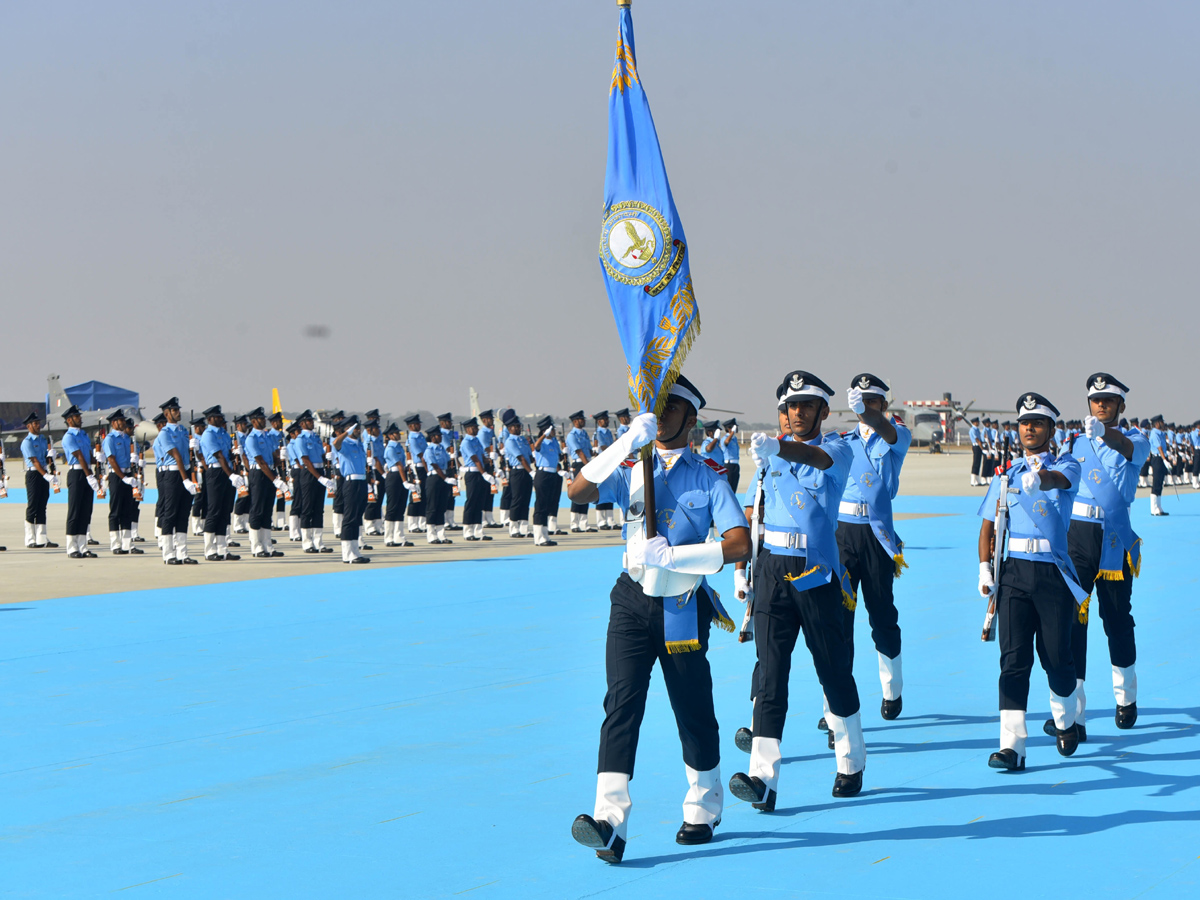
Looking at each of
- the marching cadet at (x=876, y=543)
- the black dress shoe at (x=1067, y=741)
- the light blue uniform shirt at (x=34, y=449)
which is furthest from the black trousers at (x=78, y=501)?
the black dress shoe at (x=1067, y=741)

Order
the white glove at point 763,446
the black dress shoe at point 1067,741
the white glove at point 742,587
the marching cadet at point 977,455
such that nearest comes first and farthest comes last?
the white glove at point 763,446 → the white glove at point 742,587 → the black dress shoe at point 1067,741 → the marching cadet at point 977,455

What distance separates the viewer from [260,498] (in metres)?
18.3

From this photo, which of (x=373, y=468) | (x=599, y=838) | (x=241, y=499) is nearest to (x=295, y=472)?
(x=241, y=499)

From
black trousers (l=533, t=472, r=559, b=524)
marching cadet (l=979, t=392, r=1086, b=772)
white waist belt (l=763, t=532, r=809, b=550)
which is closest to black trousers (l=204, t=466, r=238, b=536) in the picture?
black trousers (l=533, t=472, r=559, b=524)

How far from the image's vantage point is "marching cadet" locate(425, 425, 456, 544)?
2058cm

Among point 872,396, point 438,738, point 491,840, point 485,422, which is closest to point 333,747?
point 438,738

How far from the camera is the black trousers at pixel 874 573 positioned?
7.17 metres

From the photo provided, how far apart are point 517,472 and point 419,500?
6.41 ft

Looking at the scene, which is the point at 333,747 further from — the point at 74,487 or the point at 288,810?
the point at 74,487

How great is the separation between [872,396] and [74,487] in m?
14.5

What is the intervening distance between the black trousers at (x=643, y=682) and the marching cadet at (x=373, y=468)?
53.7 ft

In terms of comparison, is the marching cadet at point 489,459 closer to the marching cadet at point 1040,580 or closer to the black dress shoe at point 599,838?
the marching cadet at point 1040,580

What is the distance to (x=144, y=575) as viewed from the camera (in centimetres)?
1547

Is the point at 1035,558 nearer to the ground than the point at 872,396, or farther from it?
nearer to the ground
